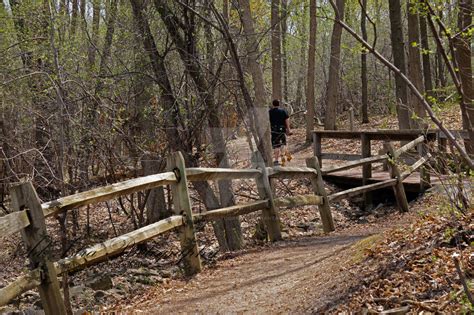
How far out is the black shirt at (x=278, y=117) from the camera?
1499 centimetres

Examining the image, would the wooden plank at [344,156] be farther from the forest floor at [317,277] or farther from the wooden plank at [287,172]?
the wooden plank at [287,172]

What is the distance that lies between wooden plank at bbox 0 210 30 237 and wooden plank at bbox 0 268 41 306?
41 centimetres

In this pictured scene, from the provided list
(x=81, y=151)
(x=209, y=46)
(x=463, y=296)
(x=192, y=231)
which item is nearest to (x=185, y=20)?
(x=209, y=46)

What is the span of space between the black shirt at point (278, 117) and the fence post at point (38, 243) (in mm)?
10664

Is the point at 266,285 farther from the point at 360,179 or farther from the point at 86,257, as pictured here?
the point at 360,179

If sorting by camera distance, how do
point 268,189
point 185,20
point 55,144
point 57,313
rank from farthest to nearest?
point 55,144
point 185,20
point 268,189
point 57,313

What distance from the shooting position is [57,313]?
4840mm

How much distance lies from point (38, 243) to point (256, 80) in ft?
26.4

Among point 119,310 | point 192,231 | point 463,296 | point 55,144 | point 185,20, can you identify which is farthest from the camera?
point 55,144

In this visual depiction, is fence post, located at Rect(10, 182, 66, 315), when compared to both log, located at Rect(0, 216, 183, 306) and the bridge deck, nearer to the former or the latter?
log, located at Rect(0, 216, 183, 306)

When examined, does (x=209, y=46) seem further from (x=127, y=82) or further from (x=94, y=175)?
(x=94, y=175)

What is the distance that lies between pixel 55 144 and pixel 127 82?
1.73 metres

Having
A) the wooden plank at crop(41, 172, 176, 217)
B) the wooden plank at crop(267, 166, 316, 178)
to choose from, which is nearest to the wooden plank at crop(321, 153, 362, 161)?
the wooden plank at crop(267, 166, 316, 178)

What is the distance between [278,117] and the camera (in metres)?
15.0
